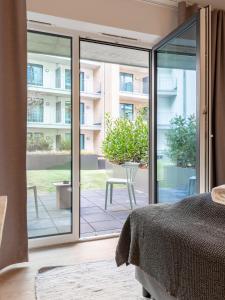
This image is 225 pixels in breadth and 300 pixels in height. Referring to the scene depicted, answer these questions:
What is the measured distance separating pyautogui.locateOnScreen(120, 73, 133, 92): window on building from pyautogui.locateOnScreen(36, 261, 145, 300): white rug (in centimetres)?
510

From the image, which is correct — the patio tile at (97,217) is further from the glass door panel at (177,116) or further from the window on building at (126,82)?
the window on building at (126,82)

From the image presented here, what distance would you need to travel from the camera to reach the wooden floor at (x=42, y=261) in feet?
6.64

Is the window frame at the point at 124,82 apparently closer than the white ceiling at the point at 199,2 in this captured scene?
No

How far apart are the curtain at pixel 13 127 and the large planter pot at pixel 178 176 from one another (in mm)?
1645

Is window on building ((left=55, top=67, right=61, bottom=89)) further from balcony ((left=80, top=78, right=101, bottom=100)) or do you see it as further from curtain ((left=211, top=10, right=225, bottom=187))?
balcony ((left=80, top=78, right=101, bottom=100))

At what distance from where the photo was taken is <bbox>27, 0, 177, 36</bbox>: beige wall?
264 cm

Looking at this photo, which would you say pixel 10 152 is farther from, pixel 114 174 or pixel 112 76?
pixel 112 76

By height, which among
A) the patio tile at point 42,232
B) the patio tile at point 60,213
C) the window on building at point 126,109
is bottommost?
the patio tile at point 42,232

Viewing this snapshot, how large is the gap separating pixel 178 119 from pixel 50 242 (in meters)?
1.91

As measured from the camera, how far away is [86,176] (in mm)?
6492

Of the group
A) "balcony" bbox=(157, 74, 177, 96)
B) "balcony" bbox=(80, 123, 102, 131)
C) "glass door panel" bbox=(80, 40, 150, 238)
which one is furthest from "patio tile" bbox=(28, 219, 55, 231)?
"balcony" bbox=(80, 123, 102, 131)

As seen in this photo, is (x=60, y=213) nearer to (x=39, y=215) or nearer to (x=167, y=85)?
(x=39, y=215)

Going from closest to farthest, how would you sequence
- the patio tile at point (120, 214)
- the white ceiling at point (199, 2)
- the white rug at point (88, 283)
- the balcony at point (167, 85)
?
the white rug at point (88, 283) < the white ceiling at point (199, 2) < the balcony at point (167, 85) < the patio tile at point (120, 214)

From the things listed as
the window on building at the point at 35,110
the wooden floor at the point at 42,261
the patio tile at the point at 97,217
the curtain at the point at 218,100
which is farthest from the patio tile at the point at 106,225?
the window on building at the point at 35,110
